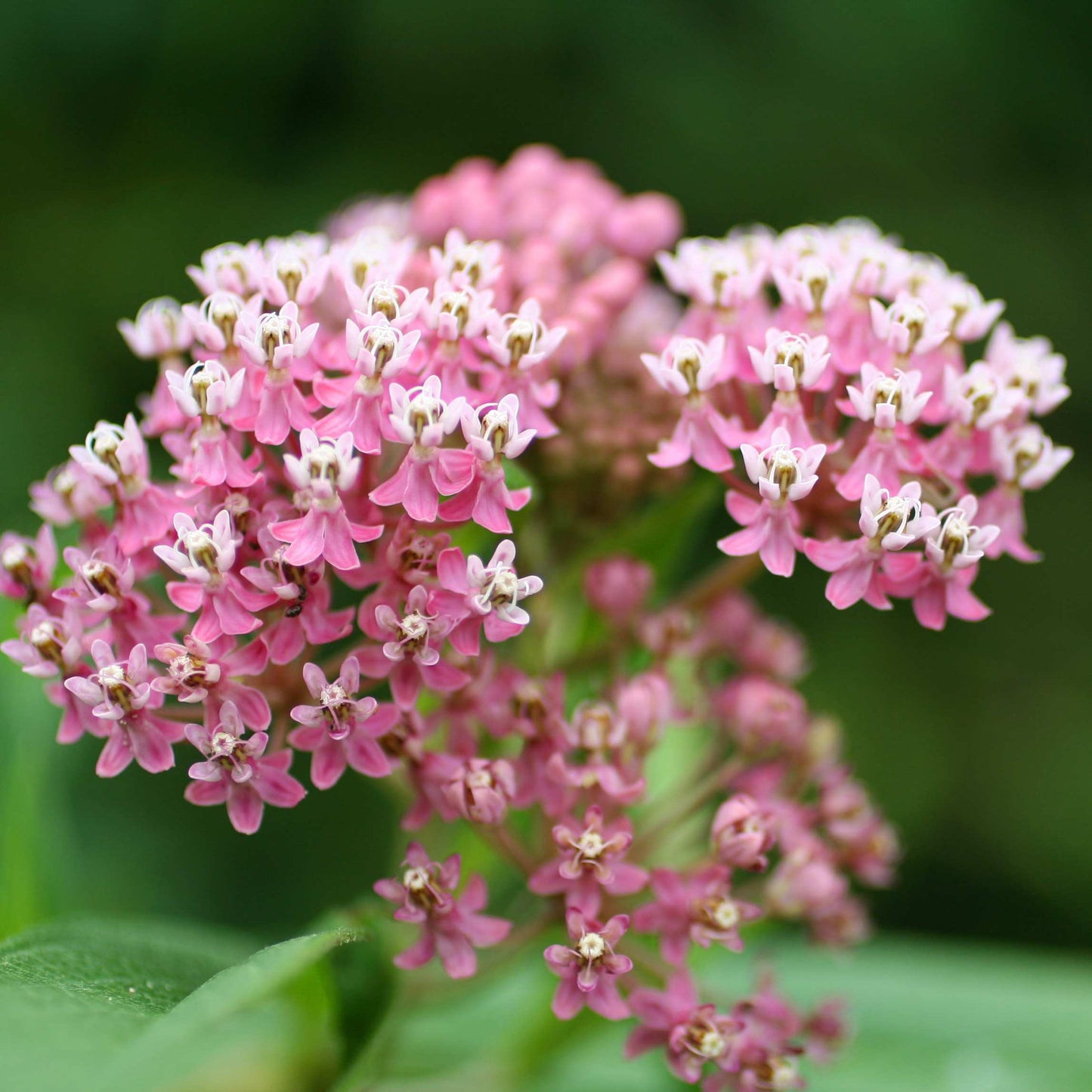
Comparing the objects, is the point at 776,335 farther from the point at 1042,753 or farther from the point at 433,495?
the point at 1042,753

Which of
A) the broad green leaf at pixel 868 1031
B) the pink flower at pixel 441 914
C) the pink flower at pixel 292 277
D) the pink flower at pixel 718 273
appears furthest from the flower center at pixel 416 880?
the pink flower at pixel 718 273

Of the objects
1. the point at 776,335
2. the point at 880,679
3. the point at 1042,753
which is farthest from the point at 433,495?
the point at 1042,753

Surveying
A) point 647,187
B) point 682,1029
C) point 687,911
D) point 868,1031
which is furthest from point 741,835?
point 647,187

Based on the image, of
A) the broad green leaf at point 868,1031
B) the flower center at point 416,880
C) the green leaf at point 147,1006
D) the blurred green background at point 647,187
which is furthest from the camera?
the blurred green background at point 647,187

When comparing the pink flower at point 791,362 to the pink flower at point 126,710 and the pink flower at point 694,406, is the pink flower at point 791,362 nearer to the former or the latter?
the pink flower at point 694,406

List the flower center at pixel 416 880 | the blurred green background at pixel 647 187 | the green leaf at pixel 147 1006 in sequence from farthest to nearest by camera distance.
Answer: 1. the blurred green background at pixel 647 187
2. the flower center at pixel 416 880
3. the green leaf at pixel 147 1006

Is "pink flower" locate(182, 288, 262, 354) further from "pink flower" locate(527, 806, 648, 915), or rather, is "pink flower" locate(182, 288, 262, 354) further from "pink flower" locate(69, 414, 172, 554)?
"pink flower" locate(527, 806, 648, 915)
